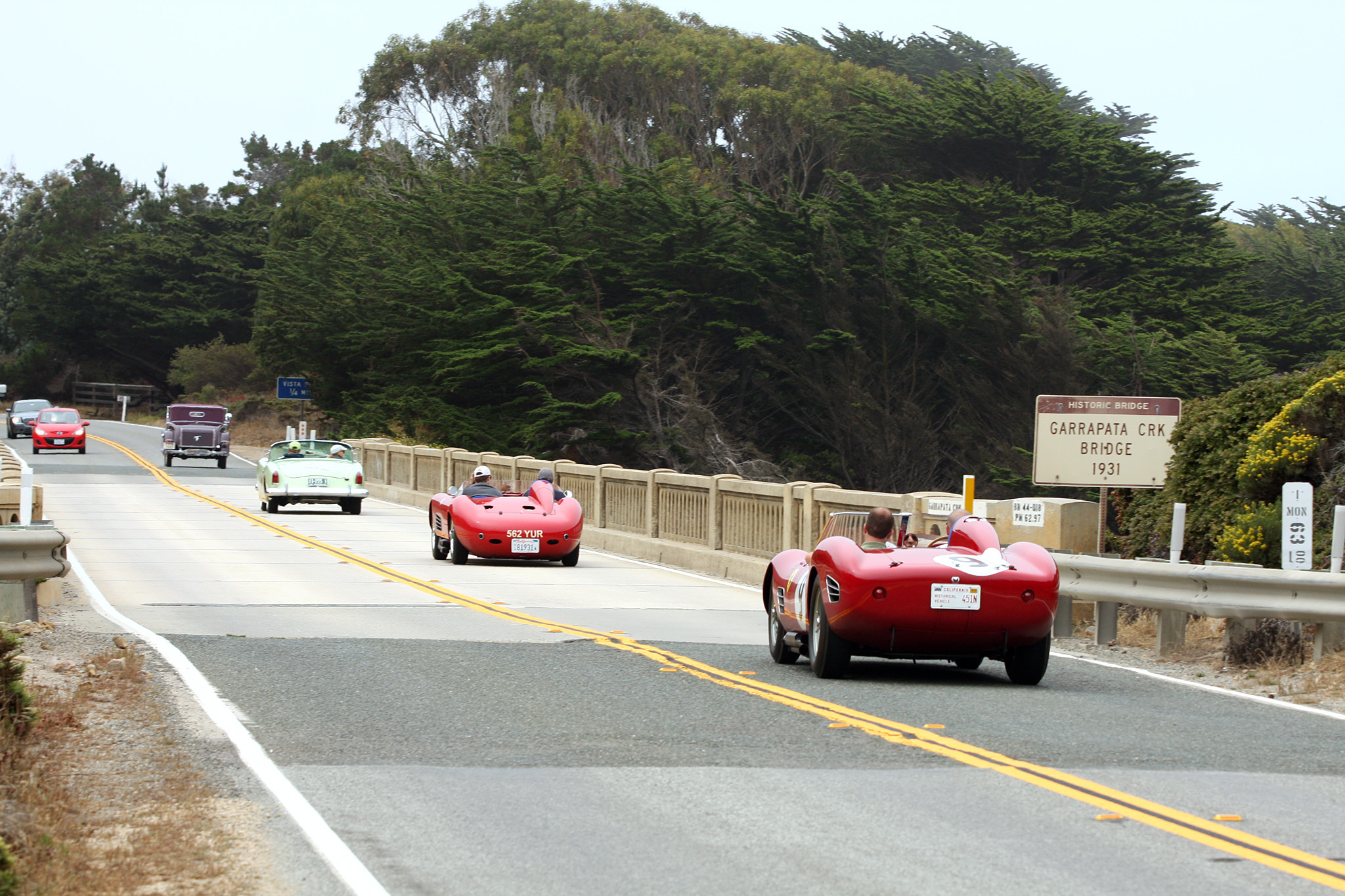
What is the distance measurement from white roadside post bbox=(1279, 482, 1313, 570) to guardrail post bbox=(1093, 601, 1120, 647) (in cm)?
180

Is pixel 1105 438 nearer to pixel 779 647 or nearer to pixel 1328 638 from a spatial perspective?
pixel 1328 638

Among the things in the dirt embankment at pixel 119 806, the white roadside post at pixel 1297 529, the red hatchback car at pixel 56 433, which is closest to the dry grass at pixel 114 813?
the dirt embankment at pixel 119 806

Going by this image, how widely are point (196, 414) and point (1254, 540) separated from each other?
47.6 metres

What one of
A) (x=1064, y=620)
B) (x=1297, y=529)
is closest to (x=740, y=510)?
(x=1064, y=620)

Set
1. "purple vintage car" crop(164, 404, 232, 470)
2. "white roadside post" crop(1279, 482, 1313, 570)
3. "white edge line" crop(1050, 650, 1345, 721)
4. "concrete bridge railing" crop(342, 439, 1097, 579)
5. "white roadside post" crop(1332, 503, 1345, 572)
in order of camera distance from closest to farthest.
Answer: "white edge line" crop(1050, 650, 1345, 721), "white roadside post" crop(1332, 503, 1345, 572), "white roadside post" crop(1279, 482, 1313, 570), "concrete bridge railing" crop(342, 439, 1097, 579), "purple vintage car" crop(164, 404, 232, 470)

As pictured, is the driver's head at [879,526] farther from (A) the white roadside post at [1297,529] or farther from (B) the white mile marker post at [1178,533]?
(A) the white roadside post at [1297,529]

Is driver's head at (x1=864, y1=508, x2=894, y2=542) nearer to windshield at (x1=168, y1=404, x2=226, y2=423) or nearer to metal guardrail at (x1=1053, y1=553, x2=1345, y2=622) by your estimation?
metal guardrail at (x1=1053, y1=553, x2=1345, y2=622)

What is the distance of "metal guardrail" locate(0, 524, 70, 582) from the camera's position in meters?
13.1

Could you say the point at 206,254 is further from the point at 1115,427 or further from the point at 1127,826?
the point at 1127,826

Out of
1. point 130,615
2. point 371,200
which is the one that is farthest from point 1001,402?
point 130,615

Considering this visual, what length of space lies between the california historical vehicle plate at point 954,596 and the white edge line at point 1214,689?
1.94m

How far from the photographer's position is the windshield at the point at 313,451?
110 ft

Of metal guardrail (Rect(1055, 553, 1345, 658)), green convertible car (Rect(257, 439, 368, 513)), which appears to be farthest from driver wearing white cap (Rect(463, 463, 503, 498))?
green convertible car (Rect(257, 439, 368, 513))

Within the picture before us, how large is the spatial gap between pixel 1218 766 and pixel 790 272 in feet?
160
